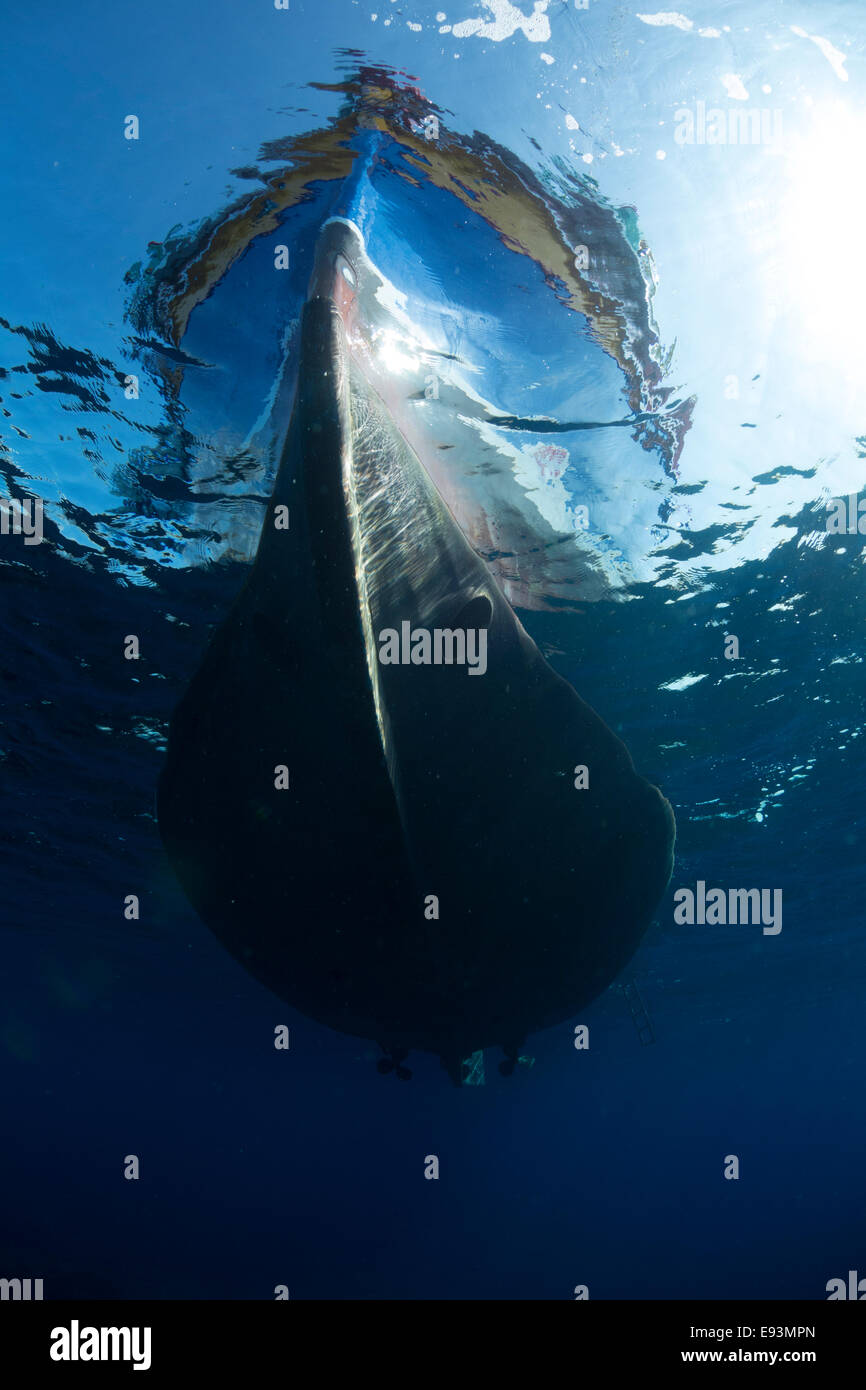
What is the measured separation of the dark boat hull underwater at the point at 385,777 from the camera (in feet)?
8.61

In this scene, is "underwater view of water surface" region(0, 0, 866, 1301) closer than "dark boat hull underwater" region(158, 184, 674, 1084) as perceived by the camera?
No

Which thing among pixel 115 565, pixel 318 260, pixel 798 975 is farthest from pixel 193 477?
pixel 798 975

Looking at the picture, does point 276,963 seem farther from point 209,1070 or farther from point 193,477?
point 209,1070

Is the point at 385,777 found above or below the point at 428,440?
below

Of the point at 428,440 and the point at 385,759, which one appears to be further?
the point at 428,440

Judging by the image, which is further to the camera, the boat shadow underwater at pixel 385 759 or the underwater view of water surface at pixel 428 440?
the underwater view of water surface at pixel 428 440

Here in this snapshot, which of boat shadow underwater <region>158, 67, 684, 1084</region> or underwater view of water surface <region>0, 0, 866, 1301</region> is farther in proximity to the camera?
underwater view of water surface <region>0, 0, 866, 1301</region>

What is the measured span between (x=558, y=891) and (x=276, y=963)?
2.35 m

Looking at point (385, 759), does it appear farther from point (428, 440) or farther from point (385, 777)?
point (428, 440)

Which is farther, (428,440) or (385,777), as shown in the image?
(428,440)

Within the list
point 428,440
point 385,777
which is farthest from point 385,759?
point 428,440

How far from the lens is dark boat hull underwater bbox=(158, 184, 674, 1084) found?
103 inches

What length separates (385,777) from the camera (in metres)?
2.68

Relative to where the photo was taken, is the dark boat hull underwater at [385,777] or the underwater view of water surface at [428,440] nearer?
the dark boat hull underwater at [385,777]
